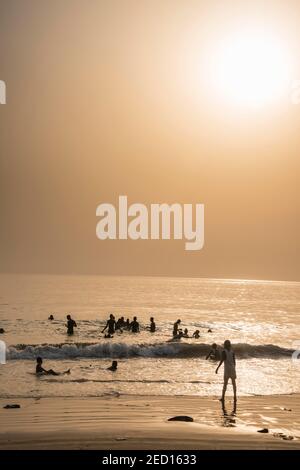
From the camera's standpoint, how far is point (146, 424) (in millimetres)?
14414

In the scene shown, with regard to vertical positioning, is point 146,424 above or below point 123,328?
above

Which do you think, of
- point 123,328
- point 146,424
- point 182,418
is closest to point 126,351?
point 123,328

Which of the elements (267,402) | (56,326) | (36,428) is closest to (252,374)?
(267,402)

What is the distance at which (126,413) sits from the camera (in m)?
16.0

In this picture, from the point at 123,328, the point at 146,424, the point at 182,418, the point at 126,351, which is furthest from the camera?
the point at 123,328

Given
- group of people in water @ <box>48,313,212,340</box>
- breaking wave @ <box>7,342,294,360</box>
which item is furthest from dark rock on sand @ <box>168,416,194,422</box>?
group of people in water @ <box>48,313,212,340</box>

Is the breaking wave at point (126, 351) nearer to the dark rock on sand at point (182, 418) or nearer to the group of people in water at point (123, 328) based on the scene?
the group of people in water at point (123, 328)

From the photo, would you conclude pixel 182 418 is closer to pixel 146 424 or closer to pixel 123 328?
pixel 146 424

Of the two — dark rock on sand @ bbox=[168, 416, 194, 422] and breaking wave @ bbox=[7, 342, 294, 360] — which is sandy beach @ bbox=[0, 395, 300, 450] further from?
breaking wave @ bbox=[7, 342, 294, 360]

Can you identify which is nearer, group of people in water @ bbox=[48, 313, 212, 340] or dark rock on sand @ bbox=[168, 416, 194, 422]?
dark rock on sand @ bbox=[168, 416, 194, 422]

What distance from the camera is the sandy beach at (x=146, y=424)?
1229cm

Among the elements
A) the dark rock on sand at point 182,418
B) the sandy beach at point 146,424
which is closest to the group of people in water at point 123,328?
the sandy beach at point 146,424

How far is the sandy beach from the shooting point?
12.3 meters
